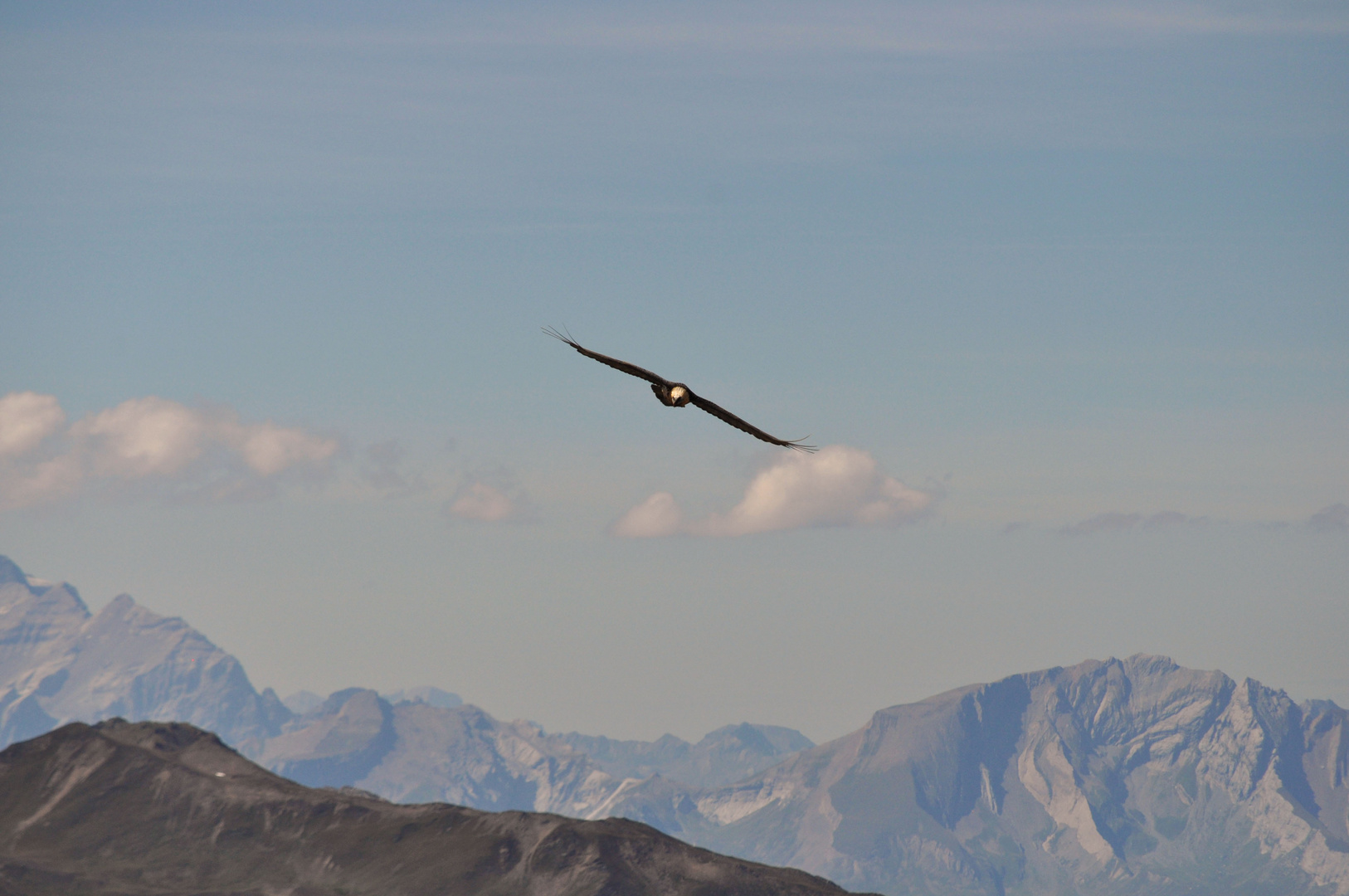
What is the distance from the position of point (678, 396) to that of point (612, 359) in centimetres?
287

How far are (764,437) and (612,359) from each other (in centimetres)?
574

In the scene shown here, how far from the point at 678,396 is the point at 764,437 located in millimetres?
3119

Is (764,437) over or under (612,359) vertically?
under

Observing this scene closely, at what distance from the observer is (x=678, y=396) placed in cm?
5053

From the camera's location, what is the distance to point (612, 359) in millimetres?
51812

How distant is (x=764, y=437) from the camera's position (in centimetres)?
5084
